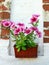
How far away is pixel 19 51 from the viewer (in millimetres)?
2793

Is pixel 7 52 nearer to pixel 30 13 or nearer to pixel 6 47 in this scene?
pixel 6 47

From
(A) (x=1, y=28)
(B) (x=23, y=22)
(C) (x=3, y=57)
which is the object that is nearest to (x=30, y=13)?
(B) (x=23, y=22)

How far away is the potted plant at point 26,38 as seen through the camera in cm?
276

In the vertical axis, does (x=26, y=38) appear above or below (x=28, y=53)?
above

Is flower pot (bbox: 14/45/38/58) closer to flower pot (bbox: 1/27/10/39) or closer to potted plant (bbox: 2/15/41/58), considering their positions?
potted plant (bbox: 2/15/41/58)

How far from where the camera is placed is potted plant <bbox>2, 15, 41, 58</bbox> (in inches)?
109

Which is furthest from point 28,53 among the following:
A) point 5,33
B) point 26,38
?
point 5,33

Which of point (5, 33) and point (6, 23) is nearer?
point (6, 23)

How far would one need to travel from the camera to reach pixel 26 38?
2.80m

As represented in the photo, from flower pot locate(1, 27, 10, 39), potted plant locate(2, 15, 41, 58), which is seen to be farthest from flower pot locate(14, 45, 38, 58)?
flower pot locate(1, 27, 10, 39)

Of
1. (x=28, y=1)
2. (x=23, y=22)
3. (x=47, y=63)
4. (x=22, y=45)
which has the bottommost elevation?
(x=47, y=63)

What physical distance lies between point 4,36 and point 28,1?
0.40m

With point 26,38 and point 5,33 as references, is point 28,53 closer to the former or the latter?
point 26,38

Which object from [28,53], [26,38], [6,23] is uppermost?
[6,23]
